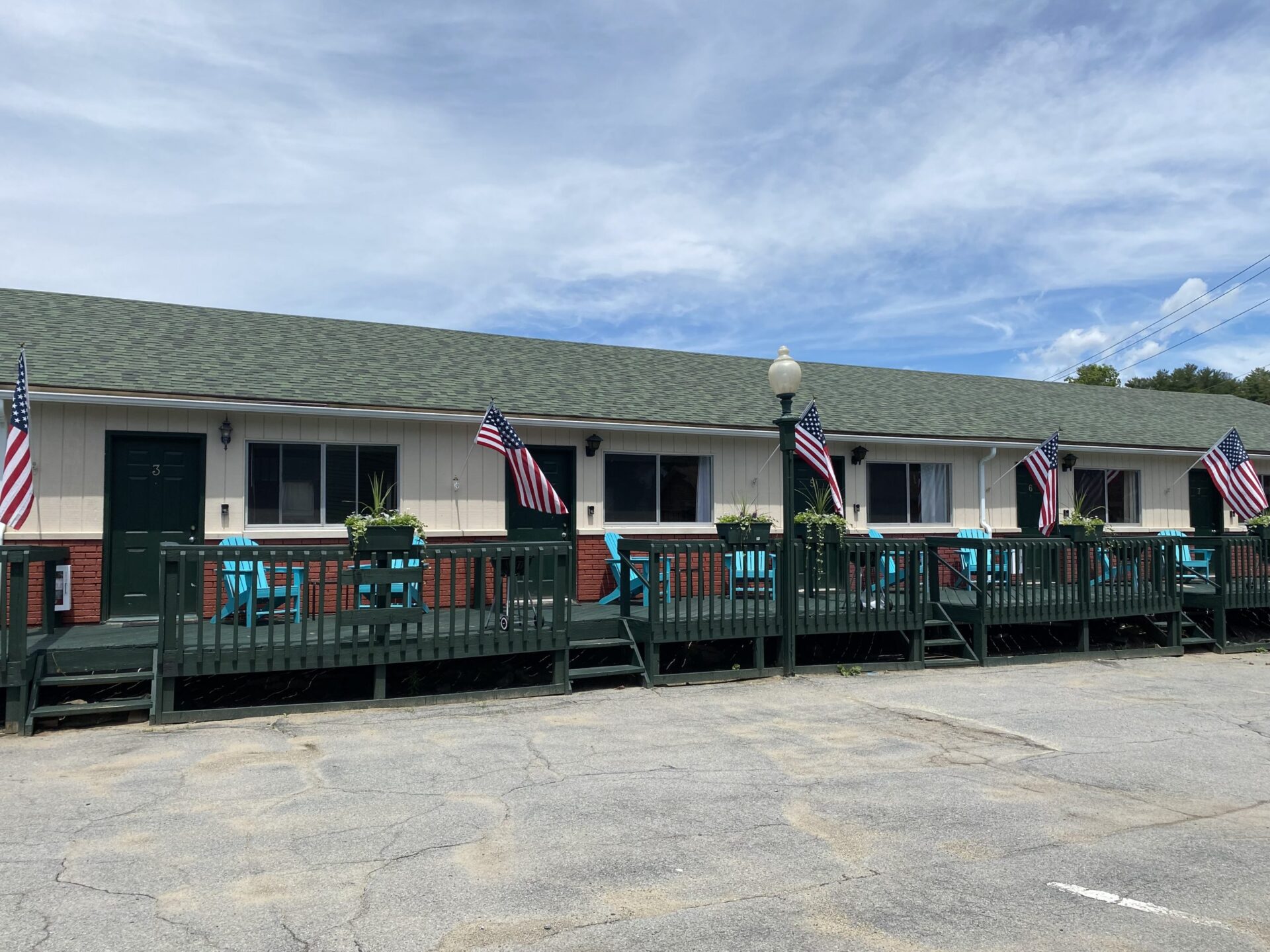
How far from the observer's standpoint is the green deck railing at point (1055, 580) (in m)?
11.0

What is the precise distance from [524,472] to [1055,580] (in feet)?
22.0

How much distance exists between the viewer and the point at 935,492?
14883 mm

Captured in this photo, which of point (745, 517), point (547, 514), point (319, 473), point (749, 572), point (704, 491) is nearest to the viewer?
point (319, 473)

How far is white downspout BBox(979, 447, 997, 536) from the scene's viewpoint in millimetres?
14898

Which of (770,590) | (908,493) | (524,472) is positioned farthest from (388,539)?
(908,493)

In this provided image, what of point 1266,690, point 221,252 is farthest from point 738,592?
point 221,252

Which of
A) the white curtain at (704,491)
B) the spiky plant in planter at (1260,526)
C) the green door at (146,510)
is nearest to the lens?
the green door at (146,510)

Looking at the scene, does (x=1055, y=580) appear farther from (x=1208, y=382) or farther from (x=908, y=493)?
(x=1208, y=382)

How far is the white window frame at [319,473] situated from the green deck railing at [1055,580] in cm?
664

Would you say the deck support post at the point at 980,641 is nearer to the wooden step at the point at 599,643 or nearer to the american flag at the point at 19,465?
A: the wooden step at the point at 599,643

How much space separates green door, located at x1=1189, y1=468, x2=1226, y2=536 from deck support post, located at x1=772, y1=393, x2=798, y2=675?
10.8 m

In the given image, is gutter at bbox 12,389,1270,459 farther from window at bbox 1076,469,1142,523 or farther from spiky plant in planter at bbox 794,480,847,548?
spiky plant in planter at bbox 794,480,847,548

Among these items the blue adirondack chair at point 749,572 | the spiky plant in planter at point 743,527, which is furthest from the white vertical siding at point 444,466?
the blue adirondack chair at point 749,572

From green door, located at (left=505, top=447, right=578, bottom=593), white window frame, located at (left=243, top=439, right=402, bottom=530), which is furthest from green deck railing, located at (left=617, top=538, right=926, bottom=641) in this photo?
white window frame, located at (left=243, top=439, right=402, bottom=530)
